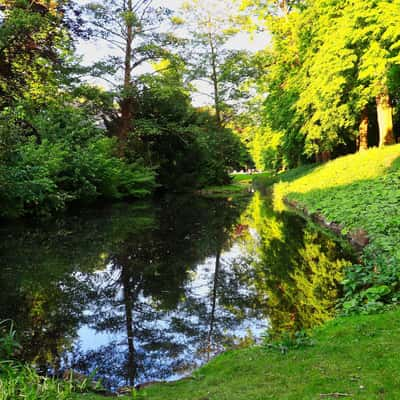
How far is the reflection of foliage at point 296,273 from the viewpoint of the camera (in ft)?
16.3

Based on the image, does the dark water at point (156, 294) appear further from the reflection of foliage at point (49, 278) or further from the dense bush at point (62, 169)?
the dense bush at point (62, 169)

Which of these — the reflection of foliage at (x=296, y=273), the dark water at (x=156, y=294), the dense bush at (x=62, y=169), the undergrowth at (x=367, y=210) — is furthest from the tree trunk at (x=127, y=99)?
the reflection of foliage at (x=296, y=273)

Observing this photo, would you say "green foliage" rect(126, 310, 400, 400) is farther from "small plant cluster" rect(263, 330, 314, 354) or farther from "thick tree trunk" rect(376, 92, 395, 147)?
"thick tree trunk" rect(376, 92, 395, 147)

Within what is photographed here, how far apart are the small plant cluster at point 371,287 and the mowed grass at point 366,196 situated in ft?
0.74

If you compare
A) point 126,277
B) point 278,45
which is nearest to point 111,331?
point 126,277

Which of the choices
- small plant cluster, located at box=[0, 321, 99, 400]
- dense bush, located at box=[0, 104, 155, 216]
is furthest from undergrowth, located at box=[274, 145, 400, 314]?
dense bush, located at box=[0, 104, 155, 216]

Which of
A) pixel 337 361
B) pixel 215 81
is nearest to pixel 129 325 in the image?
pixel 337 361

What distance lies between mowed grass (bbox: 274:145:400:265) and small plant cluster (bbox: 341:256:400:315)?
226mm

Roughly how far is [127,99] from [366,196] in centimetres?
1774

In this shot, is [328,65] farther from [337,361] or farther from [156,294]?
[337,361]

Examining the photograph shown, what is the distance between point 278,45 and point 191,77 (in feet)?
30.1

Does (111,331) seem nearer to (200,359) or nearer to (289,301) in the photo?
(200,359)

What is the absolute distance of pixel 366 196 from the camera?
10.1 meters

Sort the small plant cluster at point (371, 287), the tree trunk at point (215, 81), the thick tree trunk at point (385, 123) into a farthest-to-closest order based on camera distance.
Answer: the tree trunk at point (215, 81), the thick tree trunk at point (385, 123), the small plant cluster at point (371, 287)
